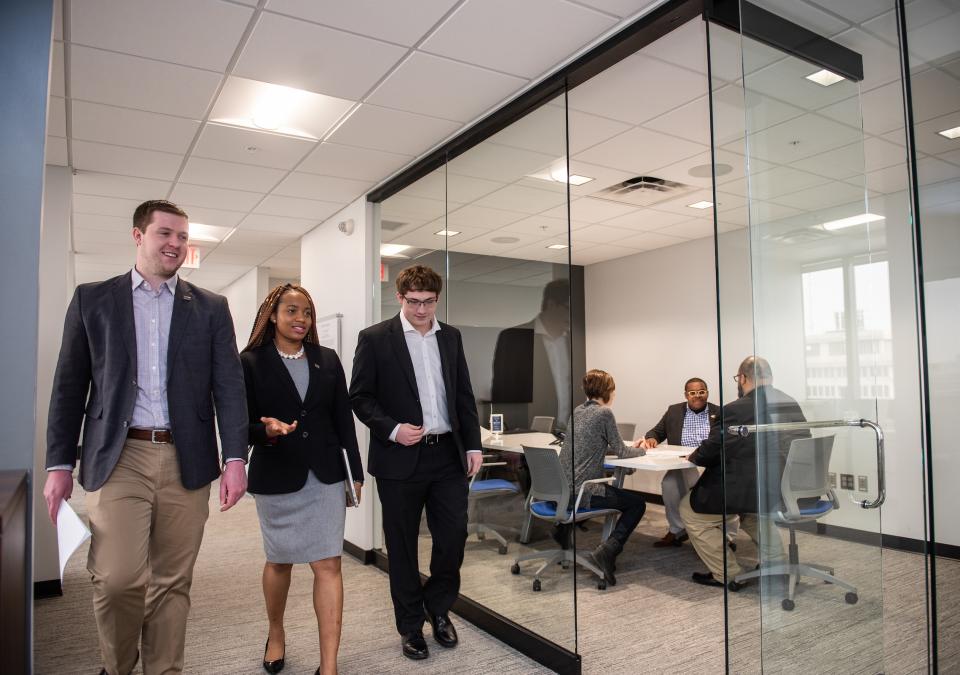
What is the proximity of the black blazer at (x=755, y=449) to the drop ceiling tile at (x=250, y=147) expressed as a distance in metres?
3.02

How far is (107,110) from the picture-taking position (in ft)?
Answer: 12.1

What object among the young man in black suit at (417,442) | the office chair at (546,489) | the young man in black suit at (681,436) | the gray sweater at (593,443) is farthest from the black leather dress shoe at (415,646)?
the young man in black suit at (681,436)

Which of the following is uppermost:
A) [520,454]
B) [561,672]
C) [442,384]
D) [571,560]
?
[442,384]

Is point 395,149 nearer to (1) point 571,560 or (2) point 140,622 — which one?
(1) point 571,560

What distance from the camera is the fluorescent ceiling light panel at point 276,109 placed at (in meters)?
3.50

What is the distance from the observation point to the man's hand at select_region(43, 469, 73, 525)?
2.08 meters

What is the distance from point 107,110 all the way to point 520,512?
10.0ft

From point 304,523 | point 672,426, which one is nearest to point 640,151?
point 672,426

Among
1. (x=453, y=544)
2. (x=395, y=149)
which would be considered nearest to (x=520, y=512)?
(x=453, y=544)

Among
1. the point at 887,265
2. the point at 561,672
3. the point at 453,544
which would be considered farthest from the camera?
the point at 453,544

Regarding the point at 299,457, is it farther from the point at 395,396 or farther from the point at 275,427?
the point at 395,396

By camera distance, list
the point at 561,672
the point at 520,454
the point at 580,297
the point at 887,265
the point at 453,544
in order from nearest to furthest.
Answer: the point at 887,265, the point at 561,672, the point at 453,544, the point at 520,454, the point at 580,297

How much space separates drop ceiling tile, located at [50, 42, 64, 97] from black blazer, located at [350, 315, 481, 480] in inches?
69.9

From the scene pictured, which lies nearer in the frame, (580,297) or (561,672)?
(561,672)
